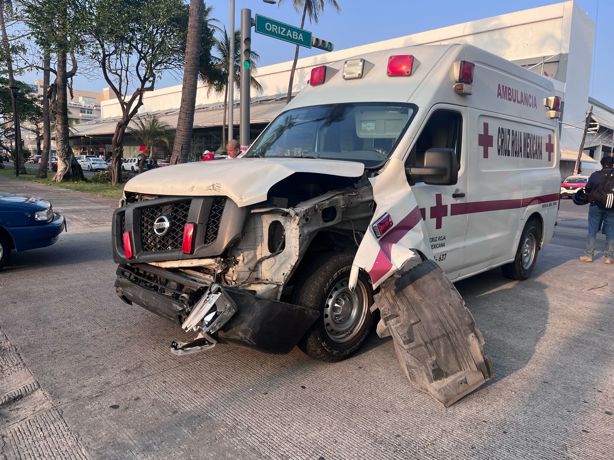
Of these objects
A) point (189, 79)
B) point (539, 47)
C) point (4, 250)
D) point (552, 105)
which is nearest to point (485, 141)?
point (552, 105)

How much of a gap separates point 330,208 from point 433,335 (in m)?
1.17

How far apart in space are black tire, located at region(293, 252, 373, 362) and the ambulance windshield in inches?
39.2

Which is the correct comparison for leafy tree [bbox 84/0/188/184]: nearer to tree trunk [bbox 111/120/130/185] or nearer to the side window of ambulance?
tree trunk [bbox 111/120/130/185]

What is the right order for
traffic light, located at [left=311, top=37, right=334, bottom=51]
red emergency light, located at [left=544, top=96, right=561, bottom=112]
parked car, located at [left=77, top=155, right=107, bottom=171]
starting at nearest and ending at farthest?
red emergency light, located at [left=544, top=96, right=561, bottom=112] < traffic light, located at [left=311, top=37, right=334, bottom=51] < parked car, located at [left=77, top=155, right=107, bottom=171]

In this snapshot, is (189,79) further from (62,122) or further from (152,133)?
(152,133)

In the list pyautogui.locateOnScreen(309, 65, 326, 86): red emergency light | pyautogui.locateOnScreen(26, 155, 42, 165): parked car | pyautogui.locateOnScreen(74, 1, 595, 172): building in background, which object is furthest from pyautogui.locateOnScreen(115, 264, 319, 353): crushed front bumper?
pyautogui.locateOnScreen(26, 155, 42, 165): parked car

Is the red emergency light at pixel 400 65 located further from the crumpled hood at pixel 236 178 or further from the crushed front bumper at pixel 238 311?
the crushed front bumper at pixel 238 311

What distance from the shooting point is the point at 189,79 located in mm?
14438

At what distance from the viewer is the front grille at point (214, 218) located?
335 centimetres

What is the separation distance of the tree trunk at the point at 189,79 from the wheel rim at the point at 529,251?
35.4 ft

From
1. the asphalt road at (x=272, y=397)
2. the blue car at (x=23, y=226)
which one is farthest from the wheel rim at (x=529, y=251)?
the blue car at (x=23, y=226)

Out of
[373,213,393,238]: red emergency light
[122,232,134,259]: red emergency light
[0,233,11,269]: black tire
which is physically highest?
[373,213,393,238]: red emergency light

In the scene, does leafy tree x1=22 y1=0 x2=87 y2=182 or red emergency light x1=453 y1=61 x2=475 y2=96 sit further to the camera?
leafy tree x1=22 y1=0 x2=87 y2=182

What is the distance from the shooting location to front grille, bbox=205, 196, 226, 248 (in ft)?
11.0
